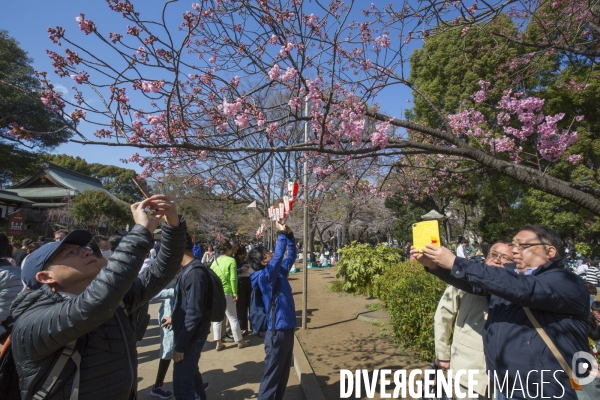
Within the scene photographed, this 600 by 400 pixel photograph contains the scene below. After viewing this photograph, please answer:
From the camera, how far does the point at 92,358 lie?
148 cm

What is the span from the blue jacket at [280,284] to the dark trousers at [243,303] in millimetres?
3339

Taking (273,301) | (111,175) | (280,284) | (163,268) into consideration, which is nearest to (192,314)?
(273,301)

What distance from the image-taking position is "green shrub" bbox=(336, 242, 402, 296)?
989cm

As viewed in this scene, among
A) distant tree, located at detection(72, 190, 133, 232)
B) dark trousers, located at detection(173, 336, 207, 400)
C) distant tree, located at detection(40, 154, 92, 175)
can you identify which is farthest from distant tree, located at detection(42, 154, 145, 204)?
dark trousers, located at detection(173, 336, 207, 400)

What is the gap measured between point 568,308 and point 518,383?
0.50 metres

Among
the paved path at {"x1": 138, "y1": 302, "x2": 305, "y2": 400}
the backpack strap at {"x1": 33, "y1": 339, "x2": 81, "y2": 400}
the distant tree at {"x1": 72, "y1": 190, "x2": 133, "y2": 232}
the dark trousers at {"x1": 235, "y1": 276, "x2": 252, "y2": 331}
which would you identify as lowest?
the paved path at {"x1": 138, "y1": 302, "x2": 305, "y2": 400}

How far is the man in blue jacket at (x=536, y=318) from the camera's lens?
1.86 meters

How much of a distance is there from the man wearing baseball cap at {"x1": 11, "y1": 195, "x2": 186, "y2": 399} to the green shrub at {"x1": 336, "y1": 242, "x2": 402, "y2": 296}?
8.65 meters

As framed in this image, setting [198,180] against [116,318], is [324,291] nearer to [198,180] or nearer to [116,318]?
[198,180]

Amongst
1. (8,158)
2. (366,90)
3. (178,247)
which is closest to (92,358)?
(178,247)

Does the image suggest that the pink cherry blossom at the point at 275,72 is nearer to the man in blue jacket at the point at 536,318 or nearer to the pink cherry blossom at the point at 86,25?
the pink cherry blossom at the point at 86,25

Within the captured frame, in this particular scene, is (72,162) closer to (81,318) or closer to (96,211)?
(96,211)

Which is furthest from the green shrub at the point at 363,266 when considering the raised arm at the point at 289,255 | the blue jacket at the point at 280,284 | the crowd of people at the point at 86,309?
the crowd of people at the point at 86,309

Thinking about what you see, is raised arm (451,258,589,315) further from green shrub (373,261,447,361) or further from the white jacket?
green shrub (373,261,447,361)
